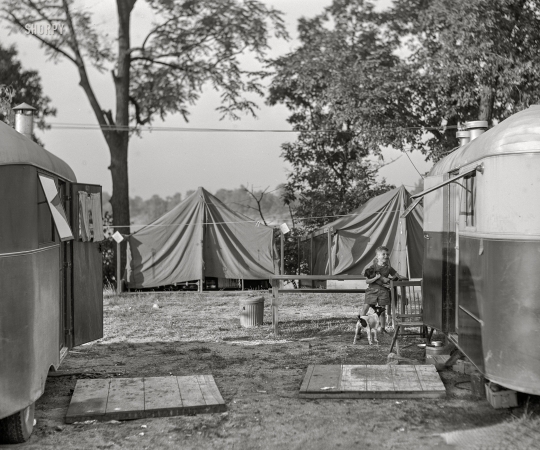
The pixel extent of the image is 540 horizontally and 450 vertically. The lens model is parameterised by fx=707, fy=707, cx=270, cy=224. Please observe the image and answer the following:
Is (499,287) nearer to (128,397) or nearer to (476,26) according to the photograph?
(128,397)

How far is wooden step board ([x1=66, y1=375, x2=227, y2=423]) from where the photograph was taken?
19.7 ft

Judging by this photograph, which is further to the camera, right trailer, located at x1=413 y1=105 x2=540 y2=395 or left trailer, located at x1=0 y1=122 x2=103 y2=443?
right trailer, located at x1=413 y1=105 x2=540 y2=395

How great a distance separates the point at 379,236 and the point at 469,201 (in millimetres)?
9708

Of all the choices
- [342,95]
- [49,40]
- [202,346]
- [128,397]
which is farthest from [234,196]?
[128,397]

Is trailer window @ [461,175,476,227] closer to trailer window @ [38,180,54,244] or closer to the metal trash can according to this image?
trailer window @ [38,180,54,244]

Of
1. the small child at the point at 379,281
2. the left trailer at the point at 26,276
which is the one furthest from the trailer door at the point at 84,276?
the small child at the point at 379,281

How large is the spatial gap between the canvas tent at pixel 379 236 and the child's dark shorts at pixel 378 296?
21.2 feet

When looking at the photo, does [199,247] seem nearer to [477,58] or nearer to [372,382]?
[477,58]

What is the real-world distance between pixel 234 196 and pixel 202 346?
42.6 metres

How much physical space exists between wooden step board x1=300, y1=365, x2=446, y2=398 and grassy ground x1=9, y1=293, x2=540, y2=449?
0.10 meters

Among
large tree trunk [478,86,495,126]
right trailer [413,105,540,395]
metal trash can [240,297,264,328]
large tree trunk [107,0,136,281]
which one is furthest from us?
large tree trunk [107,0,136,281]

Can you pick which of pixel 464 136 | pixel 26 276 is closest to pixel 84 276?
pixel 26 276

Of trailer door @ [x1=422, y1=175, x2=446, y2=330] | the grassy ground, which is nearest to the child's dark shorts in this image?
Result: the grassy ground

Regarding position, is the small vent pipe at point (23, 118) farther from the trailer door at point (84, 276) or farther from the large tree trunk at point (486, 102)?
the large tree trunk at point (486, 102)
